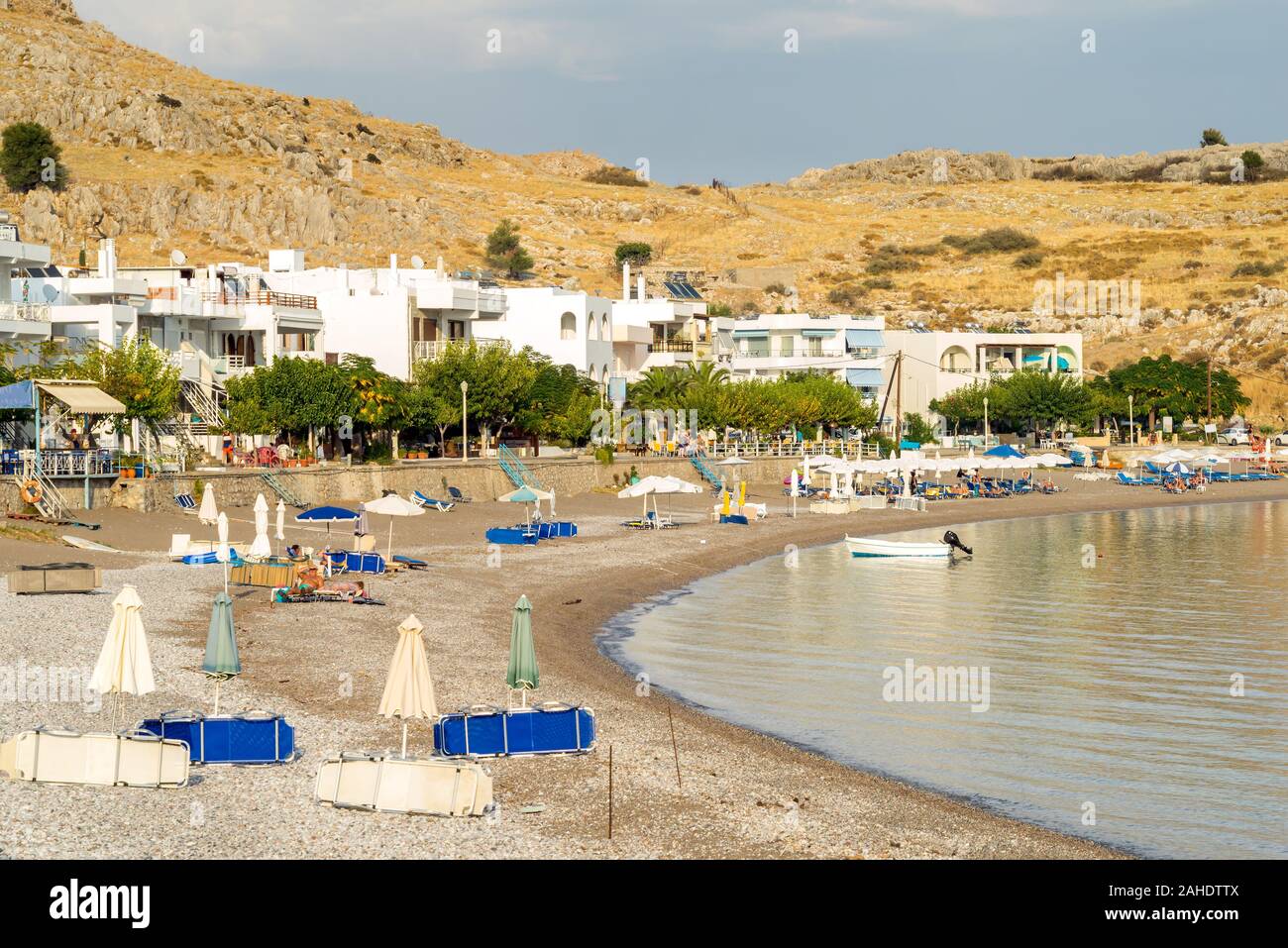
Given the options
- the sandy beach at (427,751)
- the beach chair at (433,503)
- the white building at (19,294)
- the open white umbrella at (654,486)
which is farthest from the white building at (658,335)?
the sandy beach at (427,751)

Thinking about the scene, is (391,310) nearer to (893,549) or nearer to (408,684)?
(893,549)

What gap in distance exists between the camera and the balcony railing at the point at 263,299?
2336 inches

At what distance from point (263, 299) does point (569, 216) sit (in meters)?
112

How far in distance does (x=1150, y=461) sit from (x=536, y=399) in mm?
38144

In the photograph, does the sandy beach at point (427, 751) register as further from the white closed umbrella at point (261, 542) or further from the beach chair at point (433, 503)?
the beach chair at point (433, 503)

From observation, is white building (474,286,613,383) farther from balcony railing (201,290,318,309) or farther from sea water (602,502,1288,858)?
sea water (602,502,1288,858)

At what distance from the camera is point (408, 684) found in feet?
56.5

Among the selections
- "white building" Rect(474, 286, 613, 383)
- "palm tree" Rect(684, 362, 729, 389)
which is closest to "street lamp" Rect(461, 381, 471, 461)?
"white building" Rect(474, 286, 613, 383)

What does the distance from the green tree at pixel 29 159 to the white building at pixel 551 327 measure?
65874 millimetres

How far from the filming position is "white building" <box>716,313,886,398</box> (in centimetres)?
9412

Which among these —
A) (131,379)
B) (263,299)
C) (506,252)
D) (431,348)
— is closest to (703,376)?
(431,348)

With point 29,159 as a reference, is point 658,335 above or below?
below

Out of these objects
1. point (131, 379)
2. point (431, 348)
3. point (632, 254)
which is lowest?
point (131, 379)
